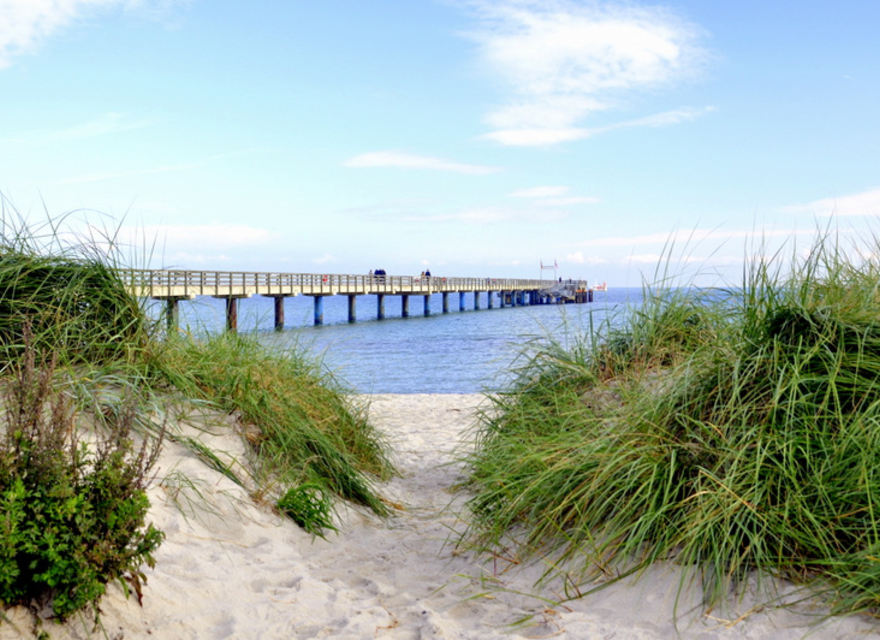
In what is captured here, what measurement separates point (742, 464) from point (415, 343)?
96.9ft

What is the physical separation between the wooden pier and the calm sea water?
34 cm

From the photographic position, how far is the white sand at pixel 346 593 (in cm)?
322

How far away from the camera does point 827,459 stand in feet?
11.7

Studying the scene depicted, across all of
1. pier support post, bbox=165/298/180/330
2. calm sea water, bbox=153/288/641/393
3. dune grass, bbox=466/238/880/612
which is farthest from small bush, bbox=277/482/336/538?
pier support post, bbox=165/298/180/330

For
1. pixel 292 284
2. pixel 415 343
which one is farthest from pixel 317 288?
pixel 415 343

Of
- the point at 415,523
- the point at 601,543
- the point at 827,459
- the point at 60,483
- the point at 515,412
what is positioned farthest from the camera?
the point at 515,412

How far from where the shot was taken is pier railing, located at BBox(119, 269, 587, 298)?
1454 centimetres

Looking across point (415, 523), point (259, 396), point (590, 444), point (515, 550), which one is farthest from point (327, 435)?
point (590, 444)

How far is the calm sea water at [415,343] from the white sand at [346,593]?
142 centimetres

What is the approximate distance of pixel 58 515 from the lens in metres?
2.81

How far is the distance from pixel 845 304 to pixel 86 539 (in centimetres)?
409

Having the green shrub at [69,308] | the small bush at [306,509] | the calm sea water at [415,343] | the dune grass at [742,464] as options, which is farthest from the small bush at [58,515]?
the calm sea water at [415,343]

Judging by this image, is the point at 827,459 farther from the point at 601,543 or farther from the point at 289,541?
the point at 289,541

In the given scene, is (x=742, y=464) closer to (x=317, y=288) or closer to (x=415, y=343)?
(x=415, y=343)
